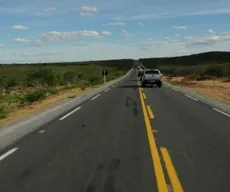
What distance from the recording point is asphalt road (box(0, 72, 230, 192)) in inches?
249

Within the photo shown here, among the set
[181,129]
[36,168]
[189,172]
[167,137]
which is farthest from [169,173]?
[181,129]

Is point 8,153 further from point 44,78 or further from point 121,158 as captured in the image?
point 44,78

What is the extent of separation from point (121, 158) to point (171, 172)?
1430 millimetres

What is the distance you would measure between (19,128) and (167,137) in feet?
15.3

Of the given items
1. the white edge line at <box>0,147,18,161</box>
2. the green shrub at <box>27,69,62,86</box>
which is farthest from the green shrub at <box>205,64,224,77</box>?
the white edge line at <box>0,147,18,161</box>

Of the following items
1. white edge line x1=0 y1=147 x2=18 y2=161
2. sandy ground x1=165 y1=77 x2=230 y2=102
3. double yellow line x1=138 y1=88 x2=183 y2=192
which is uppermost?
double yellow line x1=138 y1=88 x2=183 y2=192

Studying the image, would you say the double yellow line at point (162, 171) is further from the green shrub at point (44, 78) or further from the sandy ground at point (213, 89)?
the green shrub at point (44, 78)

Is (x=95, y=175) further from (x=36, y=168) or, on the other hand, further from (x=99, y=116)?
(x=99, y=116)

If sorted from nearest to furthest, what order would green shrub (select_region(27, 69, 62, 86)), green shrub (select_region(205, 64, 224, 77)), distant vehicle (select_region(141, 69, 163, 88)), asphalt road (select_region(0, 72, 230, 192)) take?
1. asphalt road (select_region(0, 72, 230, 192))
2. distant vehicle (select_region(141, 69, 163, 88))
3. green shrub (select_region(27, 69, 62, 86))
4. green shrub (select_region(205, 64, 224, 77))

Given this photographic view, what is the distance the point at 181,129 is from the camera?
12.2 metres

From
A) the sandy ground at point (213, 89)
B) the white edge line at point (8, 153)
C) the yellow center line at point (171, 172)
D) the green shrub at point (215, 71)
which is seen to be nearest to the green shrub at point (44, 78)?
the sandy ground at point (213, 89)

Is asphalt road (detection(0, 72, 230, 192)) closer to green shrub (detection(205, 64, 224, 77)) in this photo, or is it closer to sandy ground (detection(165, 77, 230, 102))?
sandy ground (detection(165, 77, 230, 102))

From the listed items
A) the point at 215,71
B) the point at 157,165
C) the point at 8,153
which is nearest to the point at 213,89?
the point at 8,153

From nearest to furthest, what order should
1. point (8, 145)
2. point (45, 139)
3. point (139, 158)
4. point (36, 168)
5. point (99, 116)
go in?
point (36, 168), point (139, 158), point (8, 145), point (45, 139), point (99, 116)
